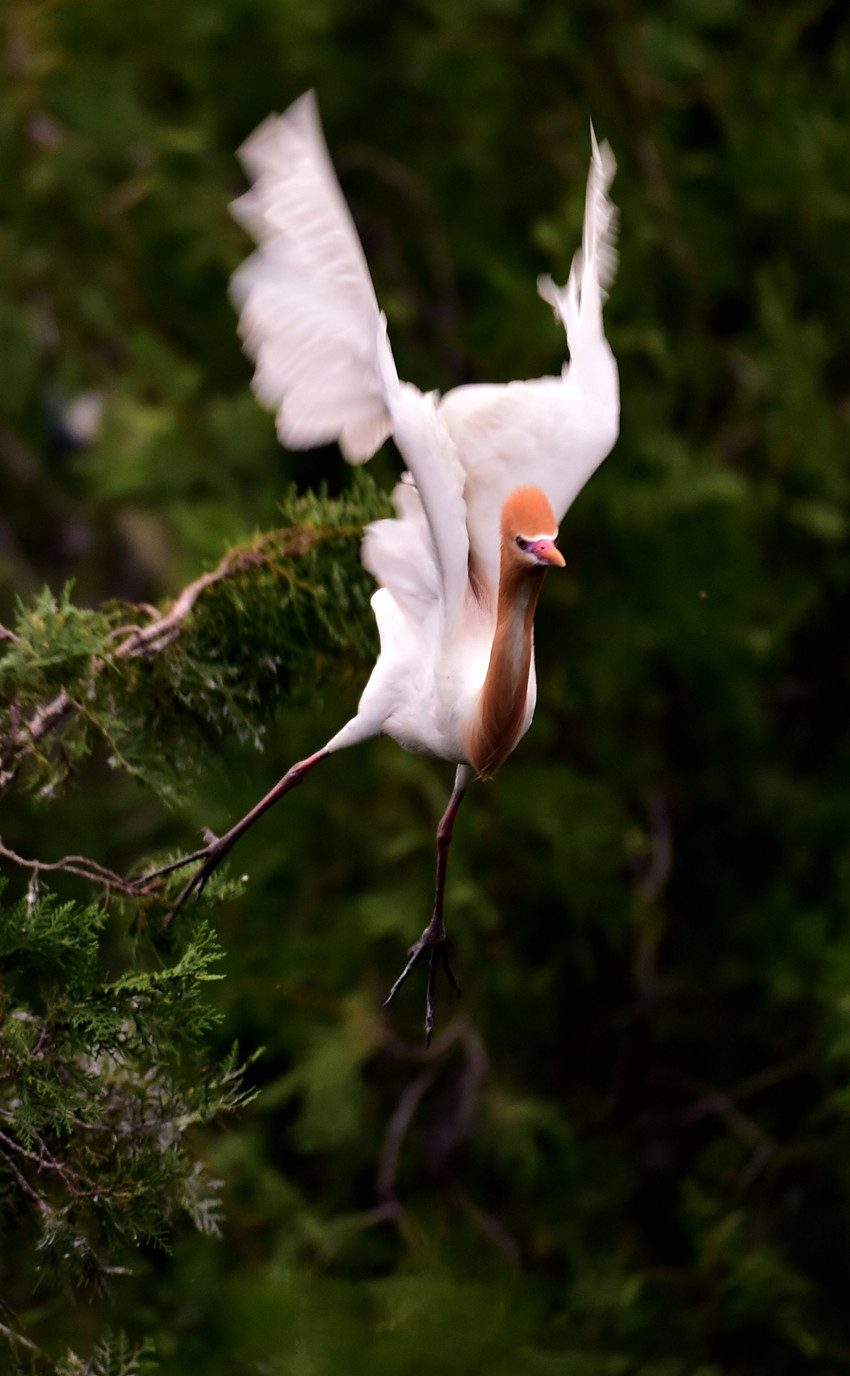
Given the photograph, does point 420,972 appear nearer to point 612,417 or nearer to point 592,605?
point 592,605

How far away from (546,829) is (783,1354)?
0.96 metres

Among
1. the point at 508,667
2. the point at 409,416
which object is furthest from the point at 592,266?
the point at 508,667

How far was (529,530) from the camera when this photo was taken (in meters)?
1.00

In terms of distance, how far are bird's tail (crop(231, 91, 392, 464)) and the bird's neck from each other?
0.19 meters

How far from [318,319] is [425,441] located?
0.13m

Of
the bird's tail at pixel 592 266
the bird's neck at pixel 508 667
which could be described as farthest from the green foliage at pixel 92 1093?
the bird's tail at pixel 592 266

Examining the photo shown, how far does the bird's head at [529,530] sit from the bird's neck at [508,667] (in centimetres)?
2

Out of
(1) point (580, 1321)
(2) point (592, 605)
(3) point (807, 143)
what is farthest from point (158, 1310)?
(3) point (807, 143)

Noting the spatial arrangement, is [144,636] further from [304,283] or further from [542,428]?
[542,428]

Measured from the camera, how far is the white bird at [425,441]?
104cm

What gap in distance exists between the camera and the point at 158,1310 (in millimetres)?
2053

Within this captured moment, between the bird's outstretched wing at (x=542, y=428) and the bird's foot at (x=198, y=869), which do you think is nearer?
the bird's foot at (x=198, y=869)

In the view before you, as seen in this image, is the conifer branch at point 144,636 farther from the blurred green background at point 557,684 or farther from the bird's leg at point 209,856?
the blurred green background at point 557,684

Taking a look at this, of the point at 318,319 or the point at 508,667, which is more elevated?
the point at 318,319
